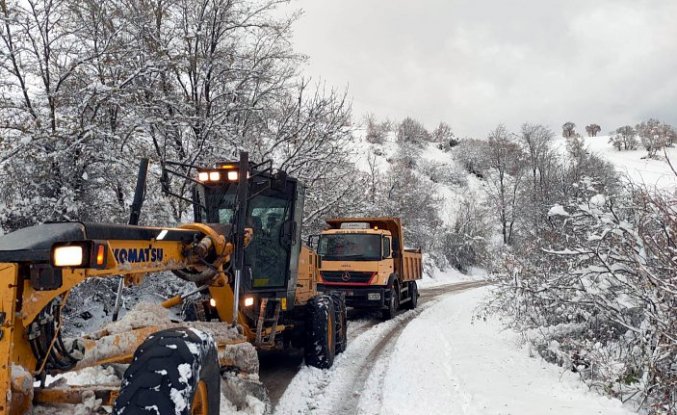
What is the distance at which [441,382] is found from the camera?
21.5 ft

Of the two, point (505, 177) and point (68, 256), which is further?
point (505, 177)

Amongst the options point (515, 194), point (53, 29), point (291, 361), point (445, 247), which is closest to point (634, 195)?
point (291, 361)

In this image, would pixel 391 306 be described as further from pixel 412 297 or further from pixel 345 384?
pixel 345 384

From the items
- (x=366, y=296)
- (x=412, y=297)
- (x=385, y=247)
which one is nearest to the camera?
(x=366, y=296)

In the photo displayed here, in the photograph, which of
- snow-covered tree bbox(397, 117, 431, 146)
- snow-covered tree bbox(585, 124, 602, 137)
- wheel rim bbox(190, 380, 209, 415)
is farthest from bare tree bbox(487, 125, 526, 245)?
wheel rim bbox(190, 380, 209, 415)

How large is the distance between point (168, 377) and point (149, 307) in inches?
71.2

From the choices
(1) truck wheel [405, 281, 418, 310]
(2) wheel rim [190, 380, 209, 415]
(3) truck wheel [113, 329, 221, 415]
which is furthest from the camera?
(1) truck wheel [405, 281, 418, 310]

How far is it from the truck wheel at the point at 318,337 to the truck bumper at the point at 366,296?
5474 millimetres

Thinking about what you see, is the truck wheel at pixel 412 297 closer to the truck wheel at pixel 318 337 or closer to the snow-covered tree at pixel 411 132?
the truck wheel at pixel 318 337

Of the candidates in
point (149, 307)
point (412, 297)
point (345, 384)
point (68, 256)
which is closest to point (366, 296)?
point (412, 297)

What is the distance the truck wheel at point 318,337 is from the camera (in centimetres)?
707

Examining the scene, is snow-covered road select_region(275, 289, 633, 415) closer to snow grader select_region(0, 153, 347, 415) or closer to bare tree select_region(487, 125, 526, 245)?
snow grader select_region(0, 153, 347, 415)

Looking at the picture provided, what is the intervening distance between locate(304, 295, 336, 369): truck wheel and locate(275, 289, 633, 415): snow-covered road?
0.15m

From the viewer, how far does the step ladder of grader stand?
595 cm
